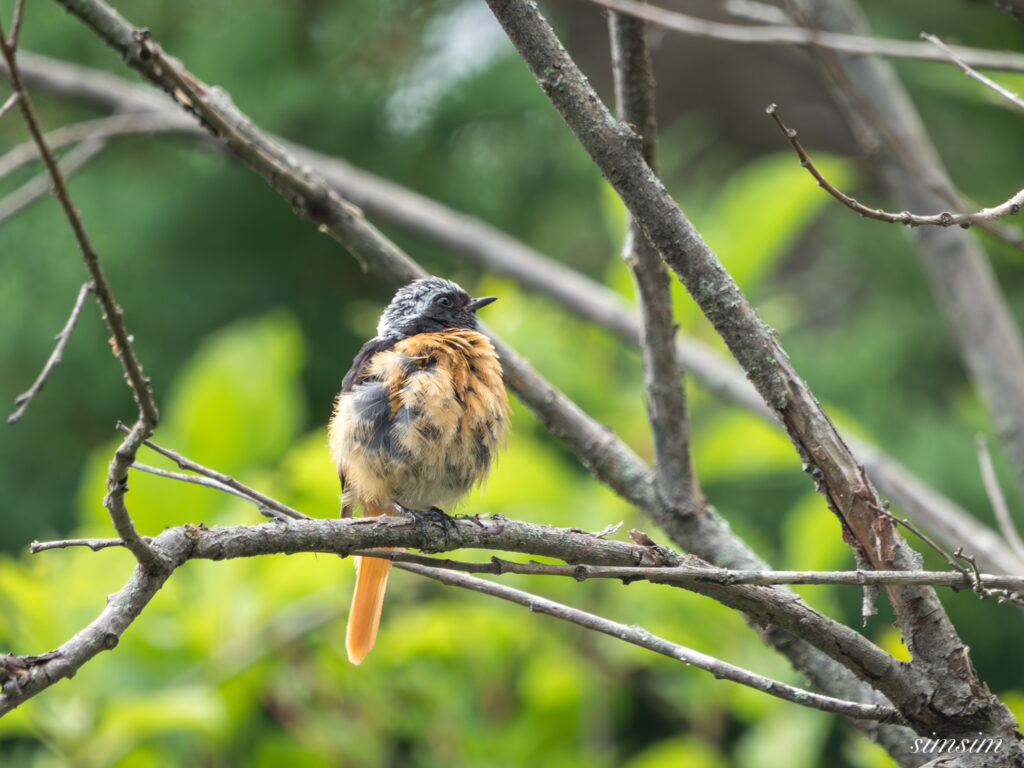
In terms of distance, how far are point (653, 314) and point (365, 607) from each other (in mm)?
1312

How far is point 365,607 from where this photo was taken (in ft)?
10.5

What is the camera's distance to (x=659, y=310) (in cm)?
260

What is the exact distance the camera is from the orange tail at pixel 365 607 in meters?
3.16

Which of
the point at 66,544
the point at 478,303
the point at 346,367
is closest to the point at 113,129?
the point at 478,303

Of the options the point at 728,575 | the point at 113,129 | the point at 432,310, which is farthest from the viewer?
the point at 432,310

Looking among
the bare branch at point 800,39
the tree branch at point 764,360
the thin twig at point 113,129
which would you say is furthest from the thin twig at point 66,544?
the thin twig at point 113,129

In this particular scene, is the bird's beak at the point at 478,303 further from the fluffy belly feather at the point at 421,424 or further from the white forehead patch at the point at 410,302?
the fluffy belly feather at the point at 421,424

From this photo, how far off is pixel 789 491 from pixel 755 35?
11.9ft

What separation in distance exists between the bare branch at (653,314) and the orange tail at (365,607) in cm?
96

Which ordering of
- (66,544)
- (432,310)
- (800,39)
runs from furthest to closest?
(432,310) → (800,39) → (66,544)

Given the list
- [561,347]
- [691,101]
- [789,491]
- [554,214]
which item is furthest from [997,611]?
[691,101]

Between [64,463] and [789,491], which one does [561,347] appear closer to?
[789,491]

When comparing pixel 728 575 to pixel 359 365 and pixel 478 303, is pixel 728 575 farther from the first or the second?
pixel 478 303

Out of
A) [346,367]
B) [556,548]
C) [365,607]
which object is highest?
[346,367]
